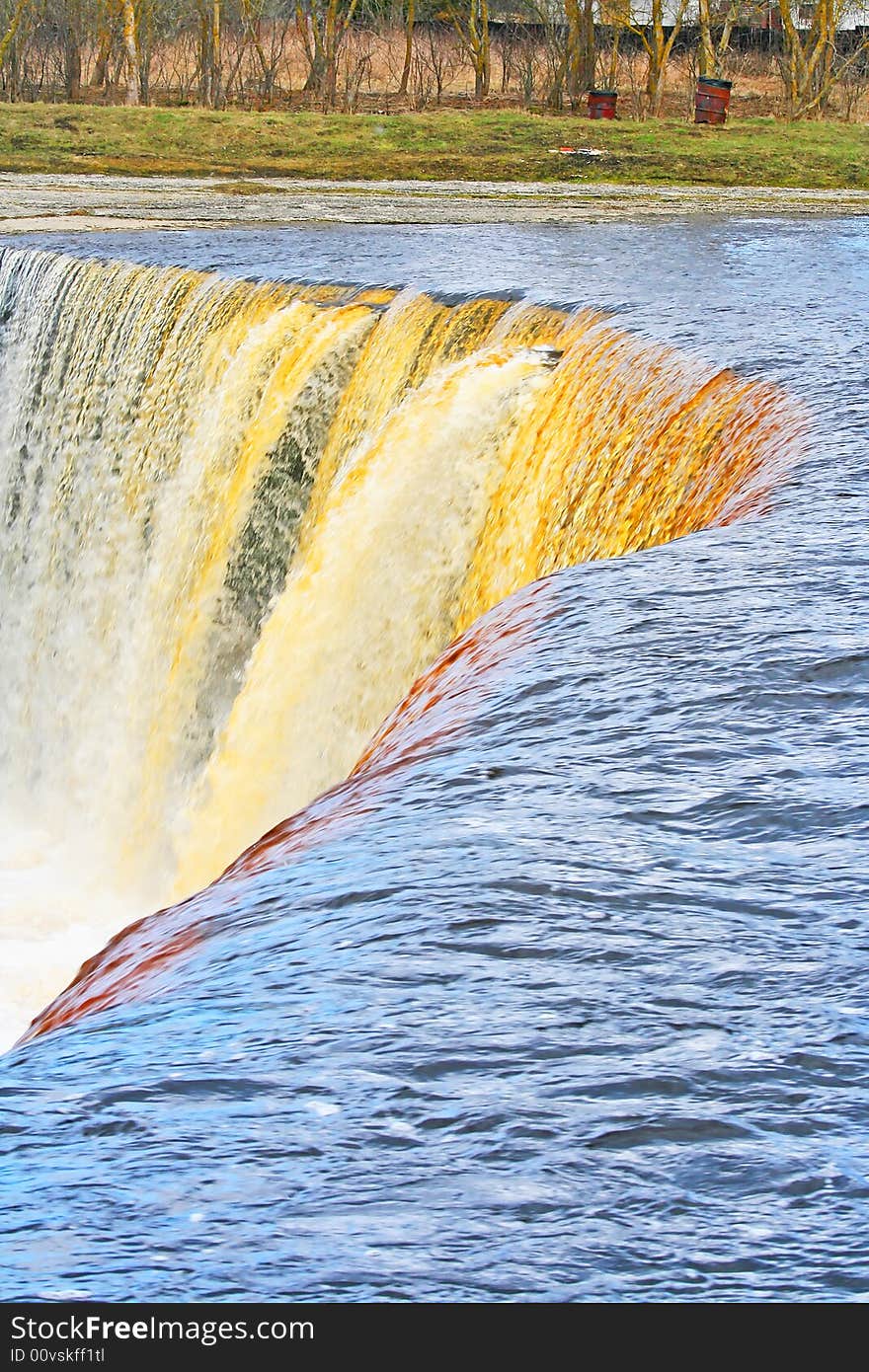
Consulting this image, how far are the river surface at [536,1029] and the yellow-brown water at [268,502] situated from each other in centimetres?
183

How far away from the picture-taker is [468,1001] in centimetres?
253

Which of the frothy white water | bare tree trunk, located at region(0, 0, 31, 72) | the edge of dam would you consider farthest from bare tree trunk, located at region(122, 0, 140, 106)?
the frothy white water

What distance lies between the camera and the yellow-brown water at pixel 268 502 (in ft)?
23.3

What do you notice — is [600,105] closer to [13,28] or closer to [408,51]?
[408,51]

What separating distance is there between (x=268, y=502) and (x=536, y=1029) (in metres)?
7.44

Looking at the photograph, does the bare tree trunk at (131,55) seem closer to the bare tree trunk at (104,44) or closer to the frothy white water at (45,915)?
the bare tree trunk at (104,44)

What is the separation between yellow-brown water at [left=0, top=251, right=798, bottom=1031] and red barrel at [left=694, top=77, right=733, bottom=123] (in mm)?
16801

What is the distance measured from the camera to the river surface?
6.49 feet

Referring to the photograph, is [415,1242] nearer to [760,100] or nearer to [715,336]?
[715,336]

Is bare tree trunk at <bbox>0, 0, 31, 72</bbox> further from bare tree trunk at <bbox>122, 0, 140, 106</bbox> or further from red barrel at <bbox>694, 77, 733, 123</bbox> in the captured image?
red barrel at <bbox>694, 77, 733, 123</bbox>

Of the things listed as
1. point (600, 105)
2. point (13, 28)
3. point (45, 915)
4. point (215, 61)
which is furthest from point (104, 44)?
point (45, 915)
